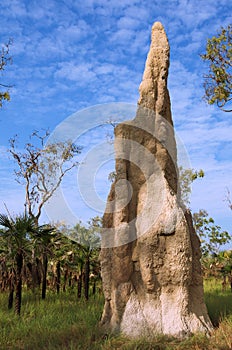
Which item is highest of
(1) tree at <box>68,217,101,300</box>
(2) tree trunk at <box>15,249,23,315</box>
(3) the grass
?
(1) tree at <box>68,217,101,300</box>

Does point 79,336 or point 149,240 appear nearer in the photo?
point 79,336

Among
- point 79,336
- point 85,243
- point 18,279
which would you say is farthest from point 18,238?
point 85,243

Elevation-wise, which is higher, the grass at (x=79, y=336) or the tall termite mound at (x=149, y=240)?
the tall termite mound at (x=149, y=240)

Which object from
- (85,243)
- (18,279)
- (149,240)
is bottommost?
(18,279)

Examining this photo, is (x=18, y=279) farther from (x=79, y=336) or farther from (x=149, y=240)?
(x=149, y=240)

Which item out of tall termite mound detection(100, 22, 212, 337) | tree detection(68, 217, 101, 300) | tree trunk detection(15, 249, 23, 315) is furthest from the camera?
tree detection(68, 217, 101, 300)

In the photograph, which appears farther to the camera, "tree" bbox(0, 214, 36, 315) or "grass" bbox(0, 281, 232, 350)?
"tree" bbox(0, 214, 36, 315)

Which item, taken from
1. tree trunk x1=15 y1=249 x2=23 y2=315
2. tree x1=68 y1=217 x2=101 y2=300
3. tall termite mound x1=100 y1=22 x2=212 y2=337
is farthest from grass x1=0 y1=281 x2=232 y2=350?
tree x1=68 y1=217 x2=101 y2=300

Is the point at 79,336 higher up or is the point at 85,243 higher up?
the point at 85,243

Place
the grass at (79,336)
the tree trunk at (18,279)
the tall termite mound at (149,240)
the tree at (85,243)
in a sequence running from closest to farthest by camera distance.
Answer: the grass at (79,336)
the tall termite mound at (149,240)
the tree trunk at (18,279)
the tree at (85,243)

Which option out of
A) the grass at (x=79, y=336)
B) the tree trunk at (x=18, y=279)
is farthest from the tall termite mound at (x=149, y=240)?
→ the tree trunk at (x=18, y=279)

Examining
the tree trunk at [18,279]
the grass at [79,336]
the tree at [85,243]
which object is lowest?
the grass at [79,336]

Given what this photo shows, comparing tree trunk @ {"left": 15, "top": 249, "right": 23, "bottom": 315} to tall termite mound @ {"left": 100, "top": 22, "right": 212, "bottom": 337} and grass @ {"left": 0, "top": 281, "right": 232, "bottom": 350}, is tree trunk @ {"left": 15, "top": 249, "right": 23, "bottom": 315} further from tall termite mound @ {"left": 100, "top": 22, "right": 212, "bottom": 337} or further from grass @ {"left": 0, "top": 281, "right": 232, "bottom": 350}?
tall termite mound @ {"left": 100, "top": 22, "right": 212, "bottom": 337}

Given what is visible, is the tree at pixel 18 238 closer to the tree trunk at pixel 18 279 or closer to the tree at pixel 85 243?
the tree trunk at pixel 18 279
